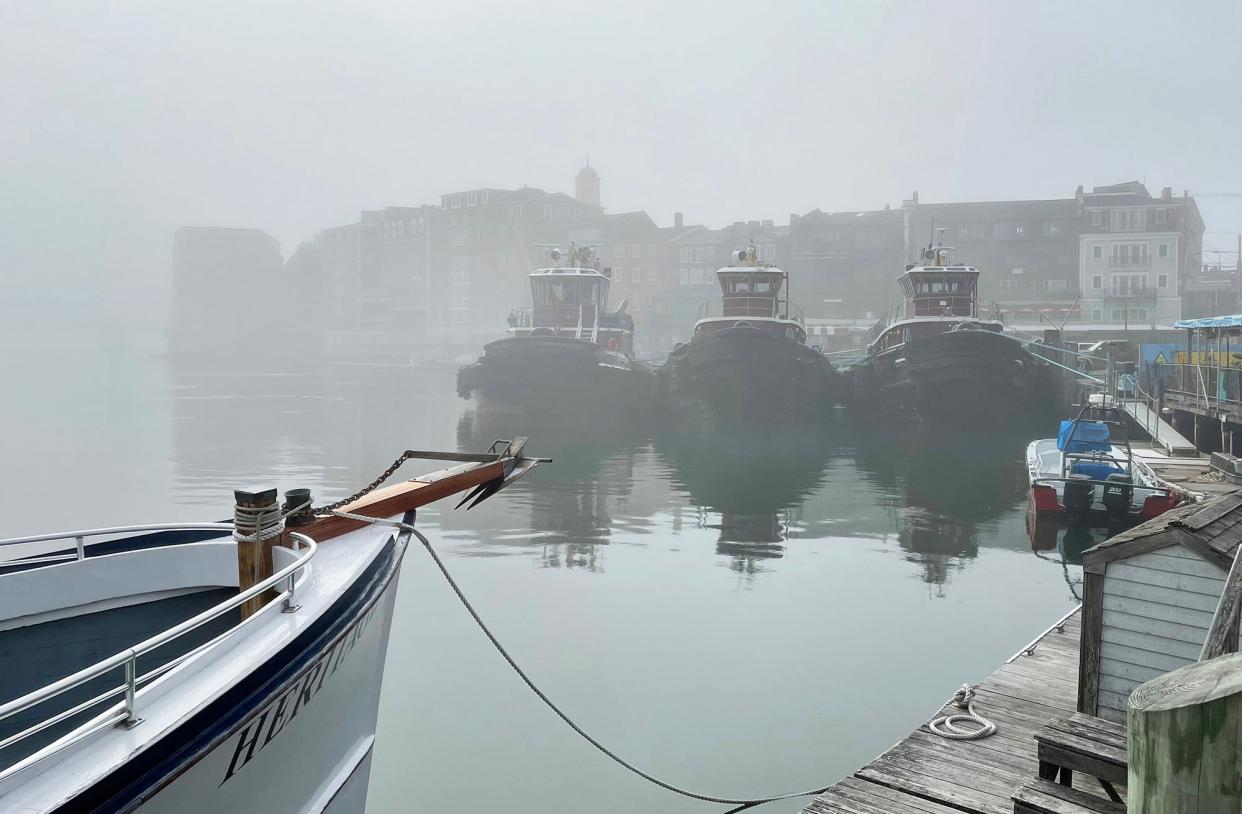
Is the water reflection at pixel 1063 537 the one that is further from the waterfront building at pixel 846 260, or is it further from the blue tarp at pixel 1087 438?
the waterfront building at pixel 846 260

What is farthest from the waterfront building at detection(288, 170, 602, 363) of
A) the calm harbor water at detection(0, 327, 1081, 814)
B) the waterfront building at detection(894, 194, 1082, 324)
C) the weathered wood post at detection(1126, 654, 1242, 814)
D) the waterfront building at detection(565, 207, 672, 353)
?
the weathered wood post at detection(1126, 654, 1242, 814)

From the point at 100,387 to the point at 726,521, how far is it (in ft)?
240

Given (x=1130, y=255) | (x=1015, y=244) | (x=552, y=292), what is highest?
(x=1015, y=244)

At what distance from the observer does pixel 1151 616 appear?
218 inches

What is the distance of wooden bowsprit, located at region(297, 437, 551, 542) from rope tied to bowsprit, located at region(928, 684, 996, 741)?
352 centimetres

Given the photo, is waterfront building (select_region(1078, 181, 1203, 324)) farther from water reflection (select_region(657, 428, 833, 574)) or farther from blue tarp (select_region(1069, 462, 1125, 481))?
blue tarp (select_region(1069, 462, 1125, 481))

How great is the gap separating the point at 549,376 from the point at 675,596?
2397cm

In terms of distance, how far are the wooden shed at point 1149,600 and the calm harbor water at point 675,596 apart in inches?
106

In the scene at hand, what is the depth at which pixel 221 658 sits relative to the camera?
14.7ft

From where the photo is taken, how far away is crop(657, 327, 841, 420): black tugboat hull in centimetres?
3281

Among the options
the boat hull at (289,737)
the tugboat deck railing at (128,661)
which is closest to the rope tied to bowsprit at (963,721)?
the boat hull at (289,737)

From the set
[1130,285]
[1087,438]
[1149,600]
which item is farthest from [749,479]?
[1130,285]

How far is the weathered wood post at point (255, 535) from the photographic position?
5531 millimetres

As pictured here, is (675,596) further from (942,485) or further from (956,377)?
(956,377)
